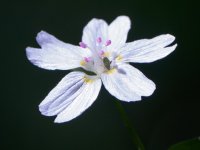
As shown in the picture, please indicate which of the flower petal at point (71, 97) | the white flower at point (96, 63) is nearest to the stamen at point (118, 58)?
the white flower at point (96, 63)

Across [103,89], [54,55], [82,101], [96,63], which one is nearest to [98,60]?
[96,63]

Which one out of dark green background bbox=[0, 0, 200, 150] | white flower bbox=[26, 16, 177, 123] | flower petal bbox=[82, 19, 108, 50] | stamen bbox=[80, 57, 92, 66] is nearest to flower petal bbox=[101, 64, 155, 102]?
white flower bbox=[26, 16, 177, 123]

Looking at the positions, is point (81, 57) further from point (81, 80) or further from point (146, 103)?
point (146, 103)

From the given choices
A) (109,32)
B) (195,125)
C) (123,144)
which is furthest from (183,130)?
(109,32)

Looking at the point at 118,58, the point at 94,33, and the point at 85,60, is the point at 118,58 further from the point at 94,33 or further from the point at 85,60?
the point at 94,33

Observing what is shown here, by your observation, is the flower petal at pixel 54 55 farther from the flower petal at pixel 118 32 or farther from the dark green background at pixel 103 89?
the dark green background at pixel 103 89

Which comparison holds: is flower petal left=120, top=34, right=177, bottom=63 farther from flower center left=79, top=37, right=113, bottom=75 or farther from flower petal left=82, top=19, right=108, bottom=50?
flower petal left=82, top=19, right=108, bottom=50
